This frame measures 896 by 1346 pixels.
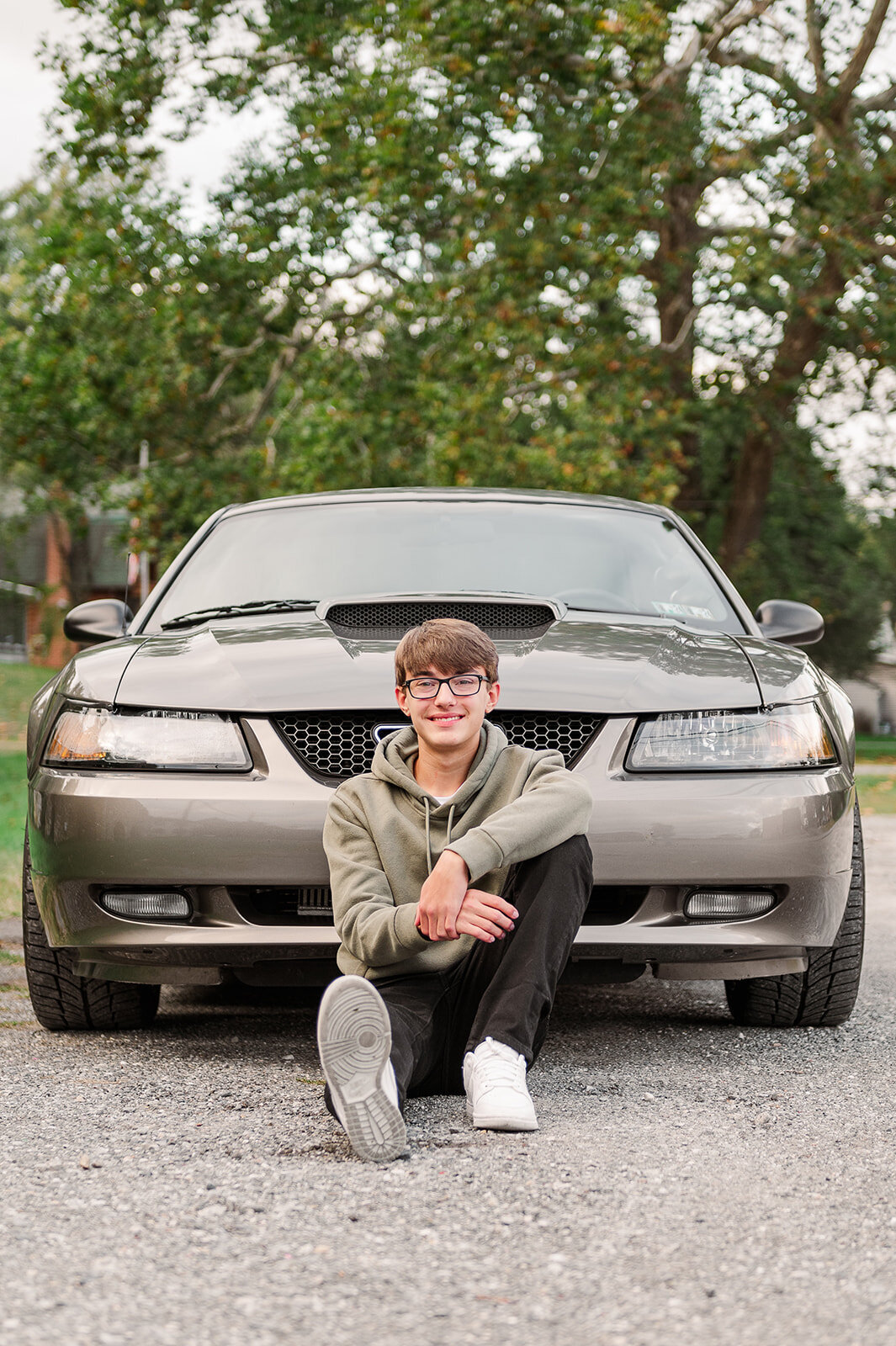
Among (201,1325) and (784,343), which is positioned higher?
(784,343)

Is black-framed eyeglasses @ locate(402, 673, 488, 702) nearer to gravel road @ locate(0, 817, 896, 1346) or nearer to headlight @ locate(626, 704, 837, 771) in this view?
headlight @ locate(626, 704, 837, 771)

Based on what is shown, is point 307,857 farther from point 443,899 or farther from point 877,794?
point 877,794

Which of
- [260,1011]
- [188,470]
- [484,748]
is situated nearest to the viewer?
[484,748]

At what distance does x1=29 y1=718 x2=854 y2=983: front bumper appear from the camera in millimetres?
3482

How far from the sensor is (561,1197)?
8.59 ft

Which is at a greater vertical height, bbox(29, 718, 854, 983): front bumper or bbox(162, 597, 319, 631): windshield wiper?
bbox(162, 597, 319, 631): windshield wiper

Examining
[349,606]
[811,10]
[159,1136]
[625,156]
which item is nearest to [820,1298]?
[159,1136]

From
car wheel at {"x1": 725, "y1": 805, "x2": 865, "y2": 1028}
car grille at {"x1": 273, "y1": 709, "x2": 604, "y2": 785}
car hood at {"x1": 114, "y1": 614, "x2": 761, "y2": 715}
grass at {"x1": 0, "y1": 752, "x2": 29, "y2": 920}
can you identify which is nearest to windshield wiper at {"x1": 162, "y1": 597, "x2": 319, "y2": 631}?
car hood at {"x1": 114, "y1": 614, "x2": 761, "y2": 715}

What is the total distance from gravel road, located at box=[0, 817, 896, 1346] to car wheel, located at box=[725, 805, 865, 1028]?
9 cm

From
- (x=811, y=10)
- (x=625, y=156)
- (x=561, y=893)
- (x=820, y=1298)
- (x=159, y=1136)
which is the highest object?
(x=811, y=10)

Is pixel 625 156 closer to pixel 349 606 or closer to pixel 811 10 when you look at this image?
pixel 811 10

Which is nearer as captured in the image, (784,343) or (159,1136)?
(159,1136)

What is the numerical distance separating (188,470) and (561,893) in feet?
61.5

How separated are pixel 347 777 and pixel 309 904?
308mm
